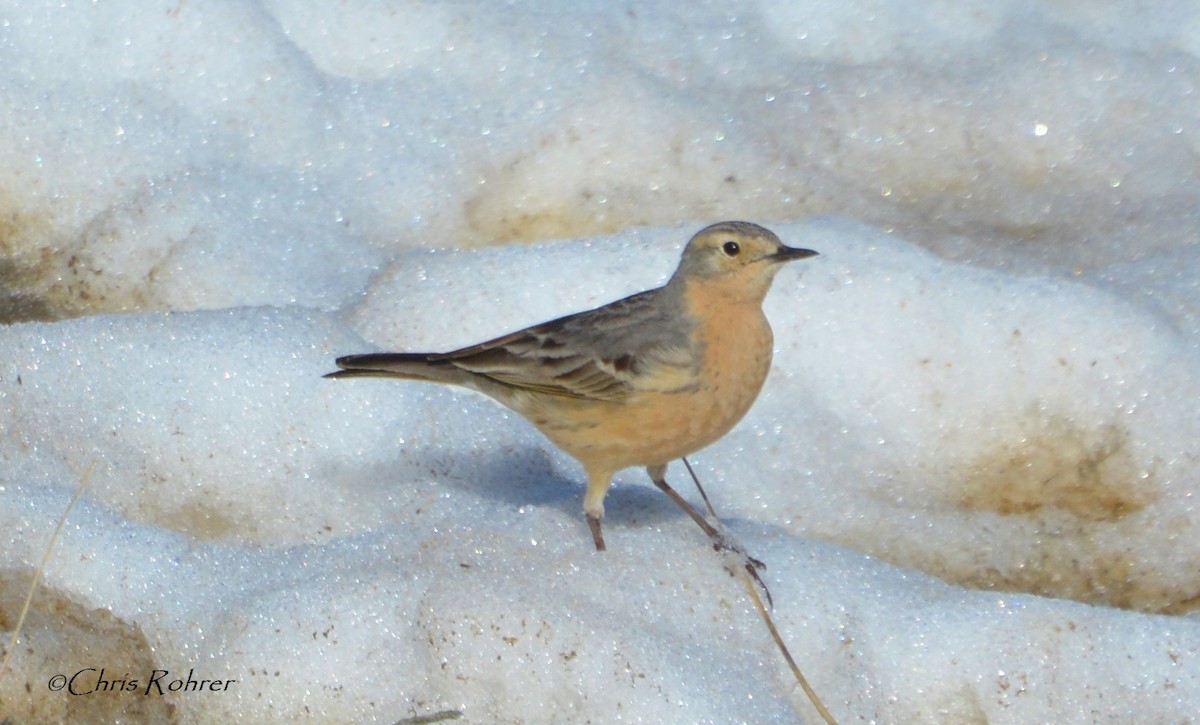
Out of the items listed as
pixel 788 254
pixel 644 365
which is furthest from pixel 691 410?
pixel 788 254

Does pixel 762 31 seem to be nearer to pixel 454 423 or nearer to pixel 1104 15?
pixel 1104 15

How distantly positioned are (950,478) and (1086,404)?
24.3 inches

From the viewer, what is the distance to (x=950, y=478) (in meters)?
5.77

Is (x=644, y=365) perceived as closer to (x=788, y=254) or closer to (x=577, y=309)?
(x=788, y=254)

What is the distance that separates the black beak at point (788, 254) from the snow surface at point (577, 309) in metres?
0.99

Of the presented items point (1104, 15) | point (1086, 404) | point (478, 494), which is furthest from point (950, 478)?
point (1104, 15)

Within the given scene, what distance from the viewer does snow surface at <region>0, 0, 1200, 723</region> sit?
184 inches

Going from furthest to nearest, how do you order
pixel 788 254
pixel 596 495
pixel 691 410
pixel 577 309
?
1. pixel 577 309
2. pixel 596 495
3. pixel 788 254
4. pixel 691 410

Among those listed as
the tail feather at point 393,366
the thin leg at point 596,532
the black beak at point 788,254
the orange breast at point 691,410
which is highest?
the black beak at point 788,254

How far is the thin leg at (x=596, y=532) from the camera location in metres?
4.89

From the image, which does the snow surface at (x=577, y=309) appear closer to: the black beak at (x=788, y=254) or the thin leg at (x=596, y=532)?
the thin leg at (x=596, y=532)

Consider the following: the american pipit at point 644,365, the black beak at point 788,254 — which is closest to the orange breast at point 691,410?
the american pipit at point 644,365

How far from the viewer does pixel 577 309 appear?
243 inches

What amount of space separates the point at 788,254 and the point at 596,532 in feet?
3.65
